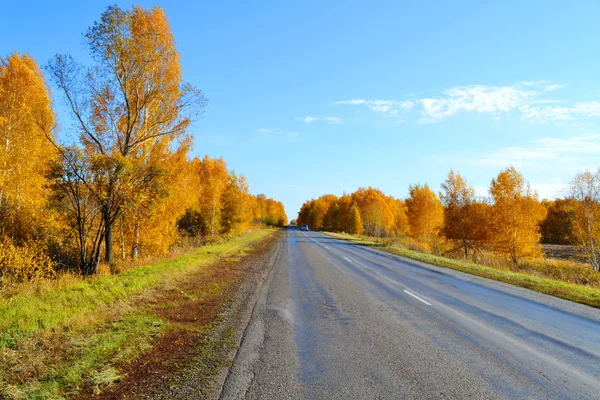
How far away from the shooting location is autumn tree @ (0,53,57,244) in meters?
12.9

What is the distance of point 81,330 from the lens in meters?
6.00

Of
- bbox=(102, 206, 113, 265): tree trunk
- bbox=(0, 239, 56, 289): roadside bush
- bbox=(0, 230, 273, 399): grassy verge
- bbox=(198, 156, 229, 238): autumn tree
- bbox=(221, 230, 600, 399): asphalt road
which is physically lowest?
bbox=(221, 230, 600, 399): asphalt road

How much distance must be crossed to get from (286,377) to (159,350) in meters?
2.27

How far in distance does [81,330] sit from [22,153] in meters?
11.7

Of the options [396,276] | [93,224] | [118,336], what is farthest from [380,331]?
[93,224]

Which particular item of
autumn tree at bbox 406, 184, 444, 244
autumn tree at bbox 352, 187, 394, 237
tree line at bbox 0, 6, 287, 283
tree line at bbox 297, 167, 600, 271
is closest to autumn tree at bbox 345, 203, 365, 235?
autumn tree at bbox 352, 187, 394, 237

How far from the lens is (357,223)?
75.4 m

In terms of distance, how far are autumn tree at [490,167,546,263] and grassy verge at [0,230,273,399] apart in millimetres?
31743

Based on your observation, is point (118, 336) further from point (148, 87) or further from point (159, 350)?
point (148, 87)

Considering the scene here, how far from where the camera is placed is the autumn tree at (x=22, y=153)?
12.9 m

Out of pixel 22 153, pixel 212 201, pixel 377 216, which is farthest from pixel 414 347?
pixel 377 216

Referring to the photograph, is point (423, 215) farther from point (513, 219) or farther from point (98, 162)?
point (98, 162)

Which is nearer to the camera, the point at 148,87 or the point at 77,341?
the point at 77,341

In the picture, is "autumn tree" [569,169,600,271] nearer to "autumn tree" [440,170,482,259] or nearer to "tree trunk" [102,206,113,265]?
"autumn tree" [440,170,482,259]
